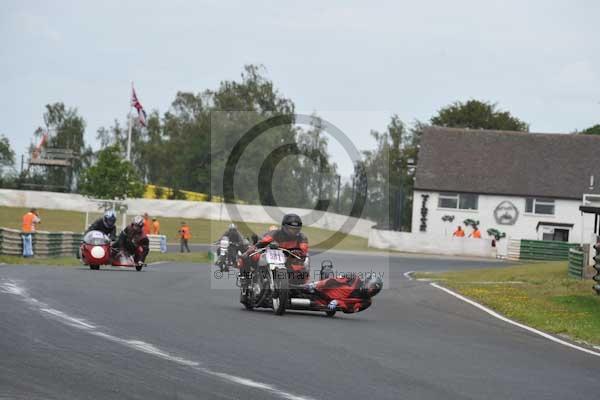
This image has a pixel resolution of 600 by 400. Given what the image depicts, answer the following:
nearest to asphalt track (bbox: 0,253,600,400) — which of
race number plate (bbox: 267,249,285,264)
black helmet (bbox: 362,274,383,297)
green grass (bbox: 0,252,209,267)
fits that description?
black helmet (bbox: 362,274,383,297)

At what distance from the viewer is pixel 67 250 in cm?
3681

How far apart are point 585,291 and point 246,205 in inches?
1713

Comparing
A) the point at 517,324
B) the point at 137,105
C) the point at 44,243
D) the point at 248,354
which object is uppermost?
the point at 137,105

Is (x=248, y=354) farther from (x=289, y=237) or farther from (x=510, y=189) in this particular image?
(x=510, y=189)

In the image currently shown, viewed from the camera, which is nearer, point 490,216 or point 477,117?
point 490,216

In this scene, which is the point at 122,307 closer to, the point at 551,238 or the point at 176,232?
A: the point at 176,232

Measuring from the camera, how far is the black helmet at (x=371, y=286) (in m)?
15.8

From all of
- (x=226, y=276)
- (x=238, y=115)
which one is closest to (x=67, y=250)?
(x=226, y=276)

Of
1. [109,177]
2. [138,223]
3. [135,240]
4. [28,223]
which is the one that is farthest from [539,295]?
[109,177]

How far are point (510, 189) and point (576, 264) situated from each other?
34542 mm

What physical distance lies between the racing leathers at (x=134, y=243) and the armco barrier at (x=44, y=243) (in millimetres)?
5908

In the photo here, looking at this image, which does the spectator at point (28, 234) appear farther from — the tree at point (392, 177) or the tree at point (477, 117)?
the tree at point (477, 117)

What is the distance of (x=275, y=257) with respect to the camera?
15.7 meters

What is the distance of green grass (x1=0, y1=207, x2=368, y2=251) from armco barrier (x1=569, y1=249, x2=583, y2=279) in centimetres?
2393
